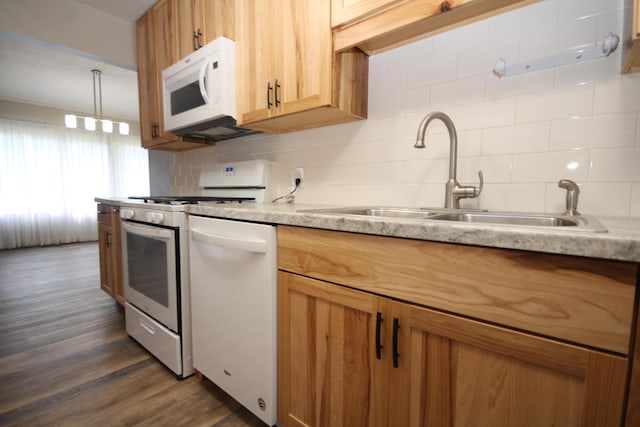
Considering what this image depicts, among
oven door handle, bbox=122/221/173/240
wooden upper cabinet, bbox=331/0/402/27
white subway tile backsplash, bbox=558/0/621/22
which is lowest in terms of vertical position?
oven door handle, bbox=122/221/173/240

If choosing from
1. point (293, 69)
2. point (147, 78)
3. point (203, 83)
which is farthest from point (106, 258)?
point (293, 69)

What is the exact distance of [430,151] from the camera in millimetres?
1277

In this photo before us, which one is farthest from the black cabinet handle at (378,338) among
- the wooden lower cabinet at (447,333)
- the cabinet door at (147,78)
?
the cabinet door at (147,78)

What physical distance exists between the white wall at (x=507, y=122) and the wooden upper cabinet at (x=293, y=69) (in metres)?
0.17

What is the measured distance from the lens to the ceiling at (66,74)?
2.20 meters

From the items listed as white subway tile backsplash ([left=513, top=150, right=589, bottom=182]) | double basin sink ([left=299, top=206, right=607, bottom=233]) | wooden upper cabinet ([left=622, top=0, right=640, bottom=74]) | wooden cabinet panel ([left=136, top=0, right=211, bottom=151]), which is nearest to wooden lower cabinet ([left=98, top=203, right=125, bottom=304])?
wooden cabinet panel ([left=136, top=0, right=211, bottom=151])

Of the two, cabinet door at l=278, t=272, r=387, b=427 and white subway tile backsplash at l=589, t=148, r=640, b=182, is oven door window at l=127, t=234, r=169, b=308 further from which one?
white subway tile backsplash at l=589, t=148, r=640, b=182

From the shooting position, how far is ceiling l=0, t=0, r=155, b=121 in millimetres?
2201

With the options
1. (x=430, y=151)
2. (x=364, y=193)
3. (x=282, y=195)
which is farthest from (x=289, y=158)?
(x=430, y=151)

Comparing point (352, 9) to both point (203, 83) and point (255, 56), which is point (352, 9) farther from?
point (203, 83)

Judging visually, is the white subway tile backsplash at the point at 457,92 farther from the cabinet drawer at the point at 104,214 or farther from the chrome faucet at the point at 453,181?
the cabinet drawer at the point at 104,214

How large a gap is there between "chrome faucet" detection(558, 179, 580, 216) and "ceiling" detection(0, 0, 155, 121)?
9.15ft

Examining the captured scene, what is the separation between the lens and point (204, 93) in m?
1.63

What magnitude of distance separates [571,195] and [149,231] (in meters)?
1.83
